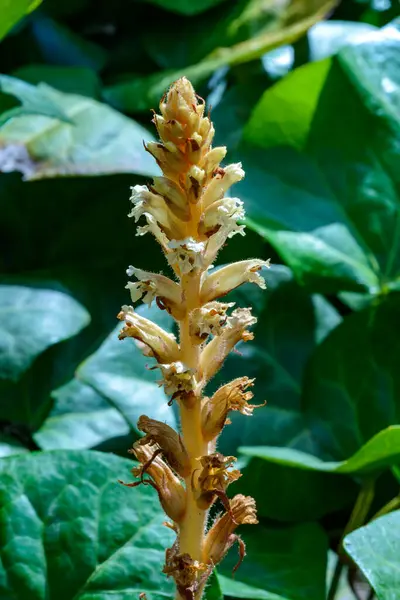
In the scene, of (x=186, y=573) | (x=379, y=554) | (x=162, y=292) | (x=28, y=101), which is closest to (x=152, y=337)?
(x=162, y=292)

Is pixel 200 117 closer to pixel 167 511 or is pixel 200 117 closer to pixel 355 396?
pixel 167 511

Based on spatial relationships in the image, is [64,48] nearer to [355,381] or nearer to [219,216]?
[355,381]

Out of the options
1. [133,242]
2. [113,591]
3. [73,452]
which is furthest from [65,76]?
[113,591]

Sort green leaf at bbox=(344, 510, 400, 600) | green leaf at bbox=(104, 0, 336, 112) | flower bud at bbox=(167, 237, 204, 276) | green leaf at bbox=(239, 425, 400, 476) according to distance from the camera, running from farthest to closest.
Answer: green leaf at bbox=(104, 0, 336, 112) → green leaf at bbox=(239, 425, 400, 476) → green leaf at bbox=(344, 510, 400, 600) → flower bud at bbox=(167, 237, 204, 276)

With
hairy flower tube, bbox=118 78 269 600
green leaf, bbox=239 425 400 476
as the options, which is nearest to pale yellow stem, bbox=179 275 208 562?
hairy flower tube, bbox=118 78 269 600

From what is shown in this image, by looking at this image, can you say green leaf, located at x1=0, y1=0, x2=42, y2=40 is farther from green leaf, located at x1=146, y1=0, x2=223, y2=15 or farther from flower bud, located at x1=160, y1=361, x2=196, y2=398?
flower bud, located at x1=160, y1=361, x2=196, y2=398
